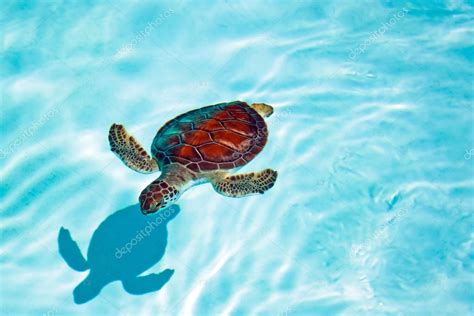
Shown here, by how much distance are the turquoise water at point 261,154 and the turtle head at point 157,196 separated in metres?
0.96

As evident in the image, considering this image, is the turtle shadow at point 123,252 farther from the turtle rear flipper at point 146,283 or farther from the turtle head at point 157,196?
the turtle head at point 157,196

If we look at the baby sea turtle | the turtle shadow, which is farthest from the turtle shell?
the turtle shadow

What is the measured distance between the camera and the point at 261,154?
539cm

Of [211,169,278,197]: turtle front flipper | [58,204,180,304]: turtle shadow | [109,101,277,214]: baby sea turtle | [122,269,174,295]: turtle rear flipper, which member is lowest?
[122,269,174,295]: turtle rear flipper

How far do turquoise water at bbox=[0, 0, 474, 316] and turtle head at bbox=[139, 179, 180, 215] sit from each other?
0.96 meters

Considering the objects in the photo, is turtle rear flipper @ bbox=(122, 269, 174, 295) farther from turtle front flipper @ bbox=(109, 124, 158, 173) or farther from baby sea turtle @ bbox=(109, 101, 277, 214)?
turtle front flipper @ bbox=(109, 124, 158, 173)

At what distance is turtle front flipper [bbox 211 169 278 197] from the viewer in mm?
4531

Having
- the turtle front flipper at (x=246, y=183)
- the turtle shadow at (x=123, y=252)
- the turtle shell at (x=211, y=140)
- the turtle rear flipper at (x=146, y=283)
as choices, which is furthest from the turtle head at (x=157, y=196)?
the turtle rear flipper at (x=146, y=283)

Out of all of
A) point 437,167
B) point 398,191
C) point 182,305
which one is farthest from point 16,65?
point 437,167

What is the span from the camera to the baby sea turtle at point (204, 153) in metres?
4.45

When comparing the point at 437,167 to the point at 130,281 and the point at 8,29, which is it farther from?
the point at 8,29

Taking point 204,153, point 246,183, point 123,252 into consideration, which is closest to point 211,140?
point 204,153

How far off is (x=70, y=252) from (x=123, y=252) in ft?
1.89

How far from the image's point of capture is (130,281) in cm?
475
